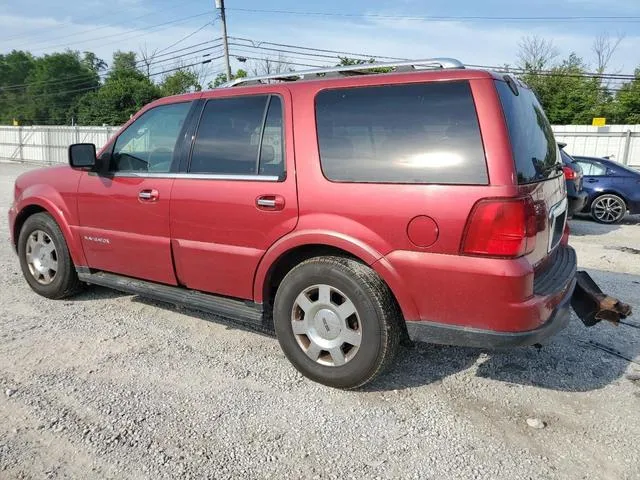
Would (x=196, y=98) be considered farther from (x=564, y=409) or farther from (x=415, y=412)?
(x=564, y=409)

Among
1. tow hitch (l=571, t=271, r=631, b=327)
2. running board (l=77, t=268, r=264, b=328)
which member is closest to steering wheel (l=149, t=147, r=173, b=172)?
running board (l=77, t=268, r=264, b=328)

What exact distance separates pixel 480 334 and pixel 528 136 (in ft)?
3.90

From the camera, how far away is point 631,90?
30484 mm

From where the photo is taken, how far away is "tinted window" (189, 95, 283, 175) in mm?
3533

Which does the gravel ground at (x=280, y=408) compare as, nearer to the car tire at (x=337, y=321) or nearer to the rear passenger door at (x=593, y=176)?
Answer: the car tire at (x=337, y=321)

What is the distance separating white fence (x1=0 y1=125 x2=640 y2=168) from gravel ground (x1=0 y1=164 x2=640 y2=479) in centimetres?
1440

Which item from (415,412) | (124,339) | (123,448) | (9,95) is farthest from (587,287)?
(9,95)

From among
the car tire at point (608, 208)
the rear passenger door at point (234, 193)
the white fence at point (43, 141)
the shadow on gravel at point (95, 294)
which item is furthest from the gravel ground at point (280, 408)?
the white fence at point (43, 141)

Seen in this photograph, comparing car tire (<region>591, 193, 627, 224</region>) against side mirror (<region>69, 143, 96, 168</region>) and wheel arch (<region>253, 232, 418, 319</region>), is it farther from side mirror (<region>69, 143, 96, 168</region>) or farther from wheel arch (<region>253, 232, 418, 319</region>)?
side mirror (<region>69, 143, 96, 168</region>)

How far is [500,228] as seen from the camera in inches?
107

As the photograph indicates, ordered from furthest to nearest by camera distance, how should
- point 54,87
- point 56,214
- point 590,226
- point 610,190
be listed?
point 54,87 < point 610,190 < point 590,226 < point 56,214

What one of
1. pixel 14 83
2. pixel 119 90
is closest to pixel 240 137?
pixel 119 90

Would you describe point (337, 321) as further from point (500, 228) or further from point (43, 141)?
point (43, 141)

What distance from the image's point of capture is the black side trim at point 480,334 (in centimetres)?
285
